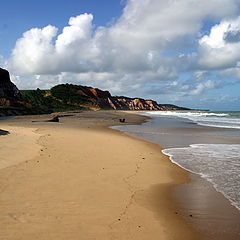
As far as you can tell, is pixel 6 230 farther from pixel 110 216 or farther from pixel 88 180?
pixel 88 180

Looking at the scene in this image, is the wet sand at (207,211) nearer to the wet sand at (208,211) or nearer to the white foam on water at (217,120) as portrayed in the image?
the wet sand at (208,211)

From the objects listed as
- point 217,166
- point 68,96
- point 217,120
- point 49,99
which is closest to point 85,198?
point 217,166

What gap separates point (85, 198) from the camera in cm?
675

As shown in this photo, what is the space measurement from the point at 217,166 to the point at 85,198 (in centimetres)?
645

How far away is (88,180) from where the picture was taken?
8.38 metres

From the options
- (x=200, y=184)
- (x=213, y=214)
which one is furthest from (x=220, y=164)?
(x=213, y=214)

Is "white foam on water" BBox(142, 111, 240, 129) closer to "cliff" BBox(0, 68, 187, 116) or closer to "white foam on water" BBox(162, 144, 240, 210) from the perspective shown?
"white foam on water" BBox(162, 144, 240, 210)

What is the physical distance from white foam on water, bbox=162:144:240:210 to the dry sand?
35.9 inches

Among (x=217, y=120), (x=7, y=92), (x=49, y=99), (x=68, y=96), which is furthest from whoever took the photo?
(x=68, y=96)

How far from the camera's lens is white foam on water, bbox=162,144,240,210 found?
8.09 metres

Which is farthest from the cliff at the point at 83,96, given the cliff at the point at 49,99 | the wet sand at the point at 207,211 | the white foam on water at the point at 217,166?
the wet sand at the point at 207,211

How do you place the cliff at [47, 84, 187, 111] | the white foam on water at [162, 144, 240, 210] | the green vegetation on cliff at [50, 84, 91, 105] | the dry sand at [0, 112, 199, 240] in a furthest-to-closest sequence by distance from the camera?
1. the cliff at [47, 84, 187, 111]
2. the green vegetation on cliff at [50, 84, 91, 105]
3. the white foam on water at [162, 144, 240, 210]
4. the dry sand at [0, 112, 199, 240]

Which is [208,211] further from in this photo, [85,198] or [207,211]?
[85,198]

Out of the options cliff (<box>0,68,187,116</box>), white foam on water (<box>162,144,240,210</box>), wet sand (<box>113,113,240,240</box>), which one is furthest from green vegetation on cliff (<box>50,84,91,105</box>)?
wet sand (<box>113,113,240,240</box>)
